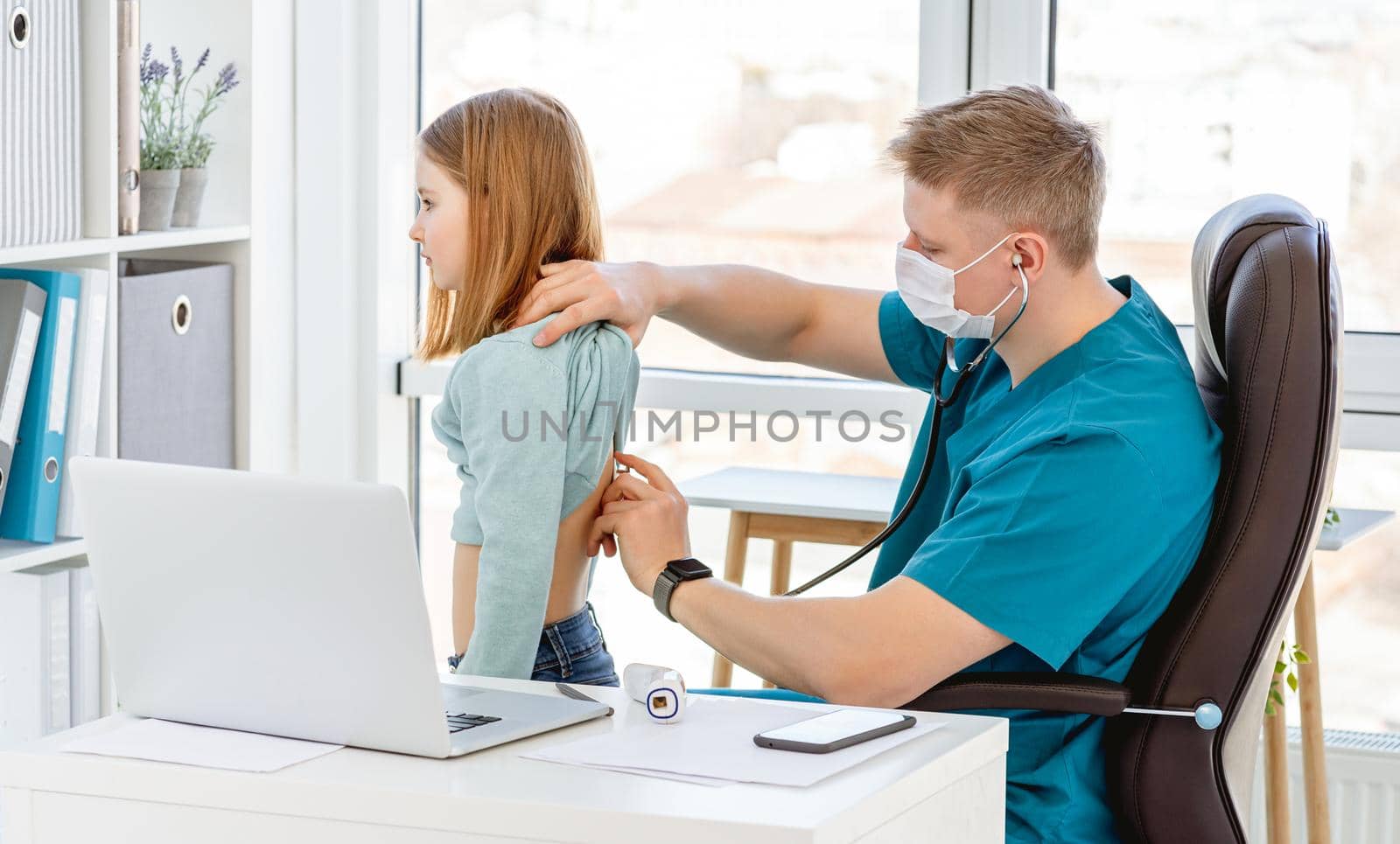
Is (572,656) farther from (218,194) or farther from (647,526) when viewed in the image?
(218,194)

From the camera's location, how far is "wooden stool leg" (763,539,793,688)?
240 centimetres

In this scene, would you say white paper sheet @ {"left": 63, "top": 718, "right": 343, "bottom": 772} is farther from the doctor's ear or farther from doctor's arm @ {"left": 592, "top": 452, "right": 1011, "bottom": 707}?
the doctor's ear

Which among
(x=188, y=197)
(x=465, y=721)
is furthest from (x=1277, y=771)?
(x=188, y=197)

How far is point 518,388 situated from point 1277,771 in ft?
4.01

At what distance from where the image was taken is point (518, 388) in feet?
5.08

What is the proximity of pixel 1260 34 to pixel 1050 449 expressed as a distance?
3.95ft

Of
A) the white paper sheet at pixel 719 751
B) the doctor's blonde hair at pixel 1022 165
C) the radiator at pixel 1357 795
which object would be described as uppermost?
the doctor's blonde hair at pixel 1022 165

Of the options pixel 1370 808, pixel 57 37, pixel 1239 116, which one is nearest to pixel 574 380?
pixel 57 37

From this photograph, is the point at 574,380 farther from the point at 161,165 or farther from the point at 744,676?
the point at 744,676

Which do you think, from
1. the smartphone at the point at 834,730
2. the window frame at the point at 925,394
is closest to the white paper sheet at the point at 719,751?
the smartphone at the point at 834,730

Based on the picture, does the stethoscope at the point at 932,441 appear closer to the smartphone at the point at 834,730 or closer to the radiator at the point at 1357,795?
the smartphone at the point at 834,730

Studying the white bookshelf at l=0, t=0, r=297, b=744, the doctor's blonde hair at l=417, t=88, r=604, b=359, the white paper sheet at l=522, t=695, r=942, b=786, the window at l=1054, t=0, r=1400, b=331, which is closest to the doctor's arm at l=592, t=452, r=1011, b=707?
the white paper sheet at l=522, t=695, r=942, b=786

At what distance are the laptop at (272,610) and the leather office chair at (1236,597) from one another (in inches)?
20.6

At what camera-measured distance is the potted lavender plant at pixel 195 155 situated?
7.36 feet
